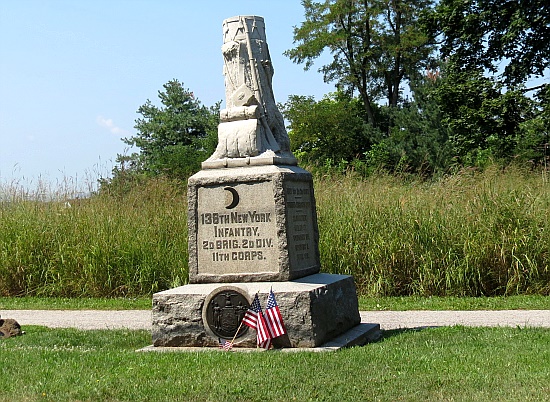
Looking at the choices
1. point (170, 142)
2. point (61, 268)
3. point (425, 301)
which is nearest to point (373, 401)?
point (425, 301)

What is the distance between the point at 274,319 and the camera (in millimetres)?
7727

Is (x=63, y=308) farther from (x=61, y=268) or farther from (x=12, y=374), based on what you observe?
(x=12, y=374)

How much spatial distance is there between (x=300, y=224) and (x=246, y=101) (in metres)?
1.45

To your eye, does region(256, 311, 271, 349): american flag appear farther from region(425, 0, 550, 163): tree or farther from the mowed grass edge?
region(425, 0, 550, 163): tree

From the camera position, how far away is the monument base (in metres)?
7.82

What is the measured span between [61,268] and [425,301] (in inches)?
273

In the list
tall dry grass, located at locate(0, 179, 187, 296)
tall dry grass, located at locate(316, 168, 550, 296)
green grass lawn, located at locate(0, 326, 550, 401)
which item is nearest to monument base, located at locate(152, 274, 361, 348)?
green grass lawn, located at locate(0, 326, 550, 401)

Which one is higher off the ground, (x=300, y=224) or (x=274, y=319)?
(x=300, y=224)

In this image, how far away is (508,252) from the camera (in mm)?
13609

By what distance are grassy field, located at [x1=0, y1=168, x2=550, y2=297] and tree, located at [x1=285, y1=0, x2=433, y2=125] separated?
90.3 feet

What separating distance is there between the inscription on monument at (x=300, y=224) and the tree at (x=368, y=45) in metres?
34.2

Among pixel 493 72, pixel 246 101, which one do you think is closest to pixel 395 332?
pixel 246 101

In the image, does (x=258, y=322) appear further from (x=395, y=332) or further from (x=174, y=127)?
(x=174, y=127)

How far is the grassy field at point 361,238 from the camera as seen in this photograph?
13.7 meters
